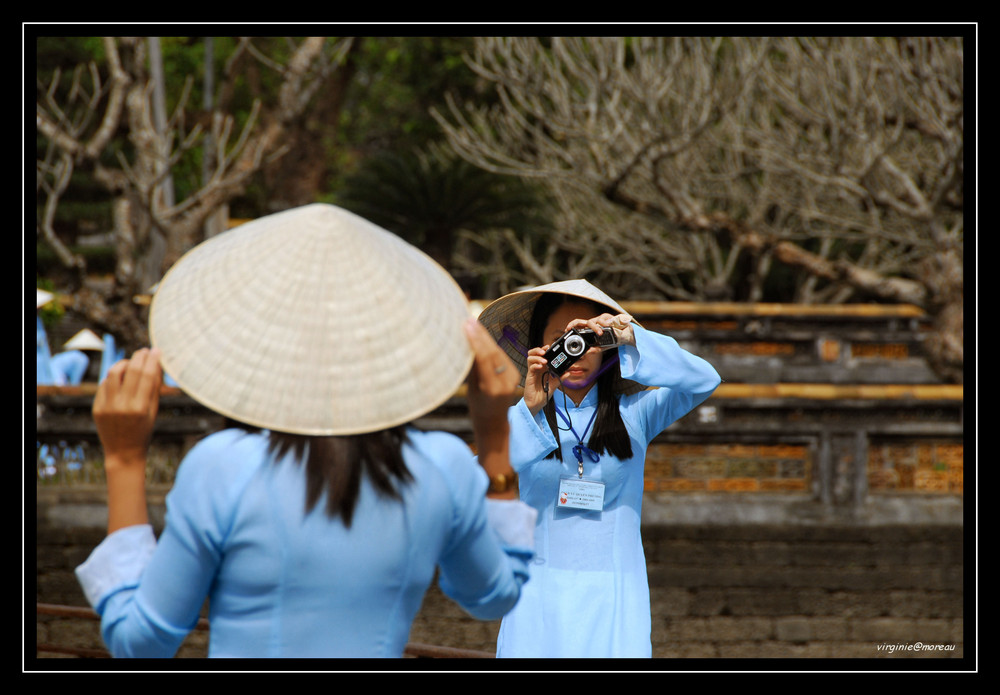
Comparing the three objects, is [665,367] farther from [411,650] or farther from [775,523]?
[775,523]

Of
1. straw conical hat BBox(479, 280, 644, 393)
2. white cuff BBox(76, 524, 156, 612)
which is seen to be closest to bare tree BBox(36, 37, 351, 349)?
straw conical hat BBox(479, 280, 644, 393)

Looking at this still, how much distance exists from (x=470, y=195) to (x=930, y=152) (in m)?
7.28

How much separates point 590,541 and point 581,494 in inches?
5.9

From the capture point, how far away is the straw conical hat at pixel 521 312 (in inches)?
108

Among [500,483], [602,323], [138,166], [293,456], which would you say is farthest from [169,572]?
[138,166]

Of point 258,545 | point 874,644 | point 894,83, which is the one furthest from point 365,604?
point 894,83

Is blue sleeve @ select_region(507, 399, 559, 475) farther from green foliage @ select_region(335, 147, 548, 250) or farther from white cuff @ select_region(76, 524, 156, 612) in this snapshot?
green foliage @ select_region(335, 147, 548, 250)

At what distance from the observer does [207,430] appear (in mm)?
7508

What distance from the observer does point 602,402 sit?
2.88m

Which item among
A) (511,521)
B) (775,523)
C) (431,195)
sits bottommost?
(775,523)

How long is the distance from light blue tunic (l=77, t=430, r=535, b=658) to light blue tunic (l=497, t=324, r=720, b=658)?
1177 millimetres

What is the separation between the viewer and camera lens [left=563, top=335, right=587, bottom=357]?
258 cm

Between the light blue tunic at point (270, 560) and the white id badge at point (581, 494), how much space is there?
1.20m

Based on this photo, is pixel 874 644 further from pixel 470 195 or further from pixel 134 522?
pixel 470 195
